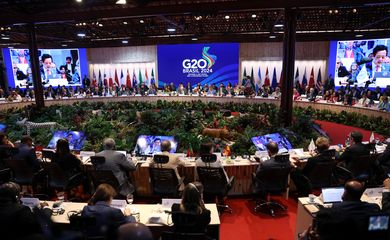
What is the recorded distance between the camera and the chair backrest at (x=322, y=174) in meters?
4.73

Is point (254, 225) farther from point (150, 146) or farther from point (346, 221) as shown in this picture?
point (150, 146)

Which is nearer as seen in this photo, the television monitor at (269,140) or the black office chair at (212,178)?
the black office chair at (212,178)

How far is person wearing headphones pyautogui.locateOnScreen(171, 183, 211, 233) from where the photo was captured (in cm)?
283

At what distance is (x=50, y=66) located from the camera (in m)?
20.0

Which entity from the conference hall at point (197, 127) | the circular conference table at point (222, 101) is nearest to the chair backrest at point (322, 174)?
the conference hall at point (197, 127)

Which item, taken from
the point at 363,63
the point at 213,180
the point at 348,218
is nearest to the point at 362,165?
the point at 213,180

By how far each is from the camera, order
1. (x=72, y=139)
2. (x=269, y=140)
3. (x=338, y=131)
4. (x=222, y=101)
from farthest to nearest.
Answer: (x=222, y=101) < (x=338, y=131) < (x=72, y=139) < (x=269, y=140)

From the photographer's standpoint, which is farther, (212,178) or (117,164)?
(117,164)

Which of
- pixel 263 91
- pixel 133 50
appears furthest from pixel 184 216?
pixel 133 50

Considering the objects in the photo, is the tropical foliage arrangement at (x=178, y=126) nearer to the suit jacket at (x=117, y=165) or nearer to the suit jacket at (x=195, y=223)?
the suit jacket at (x=117, y=165)

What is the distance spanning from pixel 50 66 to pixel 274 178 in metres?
19.5

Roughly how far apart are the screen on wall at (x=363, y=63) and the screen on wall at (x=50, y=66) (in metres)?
16.3

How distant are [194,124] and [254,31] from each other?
33.2 feet

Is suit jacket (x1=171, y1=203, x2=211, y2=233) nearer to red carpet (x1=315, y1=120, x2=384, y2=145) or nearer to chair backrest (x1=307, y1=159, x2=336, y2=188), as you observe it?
chair backrest (x1=307, y1=159, x2=336, y2=188)
